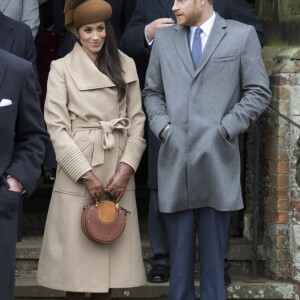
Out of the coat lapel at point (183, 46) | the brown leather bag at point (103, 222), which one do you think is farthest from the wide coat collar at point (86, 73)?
the brown leather bag at point (103, 222)

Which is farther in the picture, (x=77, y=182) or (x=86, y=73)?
(x=86, y=73)

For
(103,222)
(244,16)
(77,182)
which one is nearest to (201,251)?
(103,222)

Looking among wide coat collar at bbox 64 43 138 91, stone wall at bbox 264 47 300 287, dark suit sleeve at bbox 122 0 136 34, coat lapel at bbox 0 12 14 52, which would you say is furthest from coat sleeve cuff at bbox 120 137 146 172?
dark suit sleeve at bbox 122 0 136 34

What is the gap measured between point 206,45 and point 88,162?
0.98m

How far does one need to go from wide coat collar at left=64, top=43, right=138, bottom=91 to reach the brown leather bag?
0.71 metres

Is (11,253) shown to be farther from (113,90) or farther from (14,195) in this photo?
(113,90)

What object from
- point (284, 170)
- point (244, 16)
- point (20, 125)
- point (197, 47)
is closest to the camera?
point (20, 125)

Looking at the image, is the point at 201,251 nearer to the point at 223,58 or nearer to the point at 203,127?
the point at 203,127

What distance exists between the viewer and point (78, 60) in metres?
5.93

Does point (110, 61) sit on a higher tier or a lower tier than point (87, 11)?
lower

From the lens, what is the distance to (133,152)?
586 centimetres

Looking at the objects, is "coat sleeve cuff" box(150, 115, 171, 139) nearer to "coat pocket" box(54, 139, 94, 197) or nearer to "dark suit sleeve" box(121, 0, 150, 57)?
"coat pocket" box(54, 139, 94, 197)

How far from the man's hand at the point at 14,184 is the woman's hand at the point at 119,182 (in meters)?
1.56

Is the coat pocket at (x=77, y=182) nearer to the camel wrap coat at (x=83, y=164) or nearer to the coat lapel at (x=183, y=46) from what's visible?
the camel wrap coat at (x=83, y=164)
